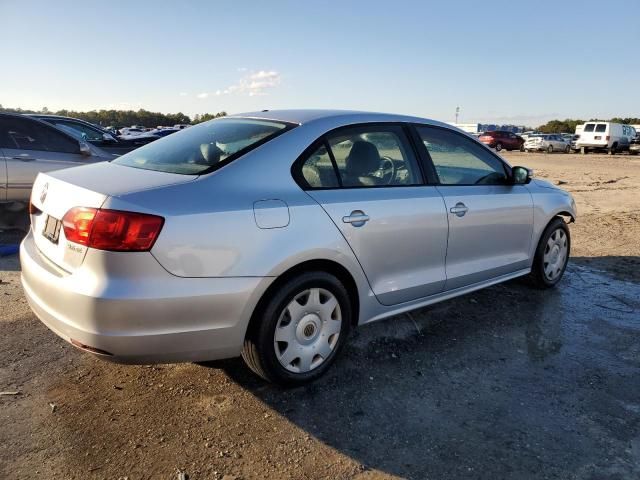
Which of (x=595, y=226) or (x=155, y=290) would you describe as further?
(x=595, y=226)

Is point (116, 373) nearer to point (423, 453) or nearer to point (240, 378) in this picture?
point (240, 378)

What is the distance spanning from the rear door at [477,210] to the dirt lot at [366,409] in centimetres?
50

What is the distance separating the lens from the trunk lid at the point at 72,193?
2.55 m

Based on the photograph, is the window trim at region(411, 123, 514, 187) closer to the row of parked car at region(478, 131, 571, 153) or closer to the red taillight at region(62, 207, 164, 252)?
the red taillight at region(62, 207, 164, 252)

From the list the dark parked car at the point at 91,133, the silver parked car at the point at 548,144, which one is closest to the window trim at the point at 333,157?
the dark parked car at the point at 91,133

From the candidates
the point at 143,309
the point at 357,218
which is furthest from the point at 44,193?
the point at 357,218

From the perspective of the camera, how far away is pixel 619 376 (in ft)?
11.1

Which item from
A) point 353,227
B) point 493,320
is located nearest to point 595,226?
point 493,320

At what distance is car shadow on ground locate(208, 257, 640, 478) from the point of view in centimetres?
255

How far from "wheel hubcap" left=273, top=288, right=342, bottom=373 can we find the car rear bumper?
11.7 inches

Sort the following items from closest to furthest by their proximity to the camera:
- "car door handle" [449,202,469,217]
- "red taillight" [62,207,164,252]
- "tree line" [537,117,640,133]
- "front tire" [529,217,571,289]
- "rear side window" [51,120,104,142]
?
"red taillight" [62,207,164,252], "car door handle" [449,202,469,217], "front tire" [529,217,571,289], "rear side window" [51,120,104,142], "tree line" [537,117,640,133]

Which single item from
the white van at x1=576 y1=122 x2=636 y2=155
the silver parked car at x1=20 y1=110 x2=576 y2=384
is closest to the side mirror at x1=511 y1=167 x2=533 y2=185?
the silver parked car at x1=20 y1=110 x2=576 y2=384

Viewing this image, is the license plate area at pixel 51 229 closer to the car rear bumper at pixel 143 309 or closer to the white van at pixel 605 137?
the car rear bumper at pixel 143 309

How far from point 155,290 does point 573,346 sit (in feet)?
9.97
